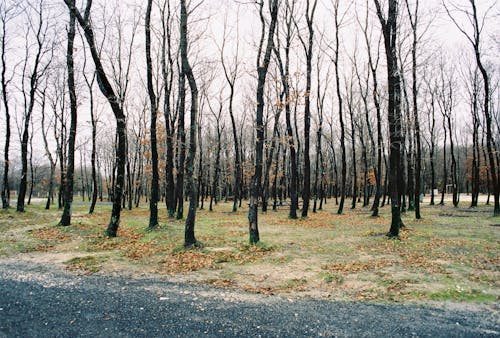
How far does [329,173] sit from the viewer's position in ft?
215

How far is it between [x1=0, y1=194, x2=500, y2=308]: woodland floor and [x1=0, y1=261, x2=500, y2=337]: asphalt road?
65 centimetres

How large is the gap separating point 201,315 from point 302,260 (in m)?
4.77

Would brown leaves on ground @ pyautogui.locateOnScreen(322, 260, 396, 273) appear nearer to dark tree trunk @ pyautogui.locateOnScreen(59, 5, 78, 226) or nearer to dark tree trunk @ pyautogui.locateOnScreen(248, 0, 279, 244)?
dark tree trunk @ pyautogui.locateOnScreen(248, 0, 279, 244)

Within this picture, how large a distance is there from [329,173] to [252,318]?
A: 207 feet

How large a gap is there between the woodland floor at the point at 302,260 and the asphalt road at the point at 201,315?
25.5 inches

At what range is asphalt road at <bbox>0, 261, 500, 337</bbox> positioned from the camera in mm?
4379

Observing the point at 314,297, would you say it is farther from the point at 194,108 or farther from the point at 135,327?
the point at 194,108

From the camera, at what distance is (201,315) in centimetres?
499

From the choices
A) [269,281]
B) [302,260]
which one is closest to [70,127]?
[302,260]

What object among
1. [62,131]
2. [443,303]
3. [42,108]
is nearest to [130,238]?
[443,303]

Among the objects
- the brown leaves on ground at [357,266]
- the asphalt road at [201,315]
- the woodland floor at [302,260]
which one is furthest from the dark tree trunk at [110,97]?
the brown leaves on ground at [357,266]

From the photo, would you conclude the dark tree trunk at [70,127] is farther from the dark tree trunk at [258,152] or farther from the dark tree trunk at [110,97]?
the dark tree trunk at [258,152]

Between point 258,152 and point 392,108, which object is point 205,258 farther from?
point 392,108

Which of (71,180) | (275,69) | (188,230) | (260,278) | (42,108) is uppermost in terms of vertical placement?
(275,69)
